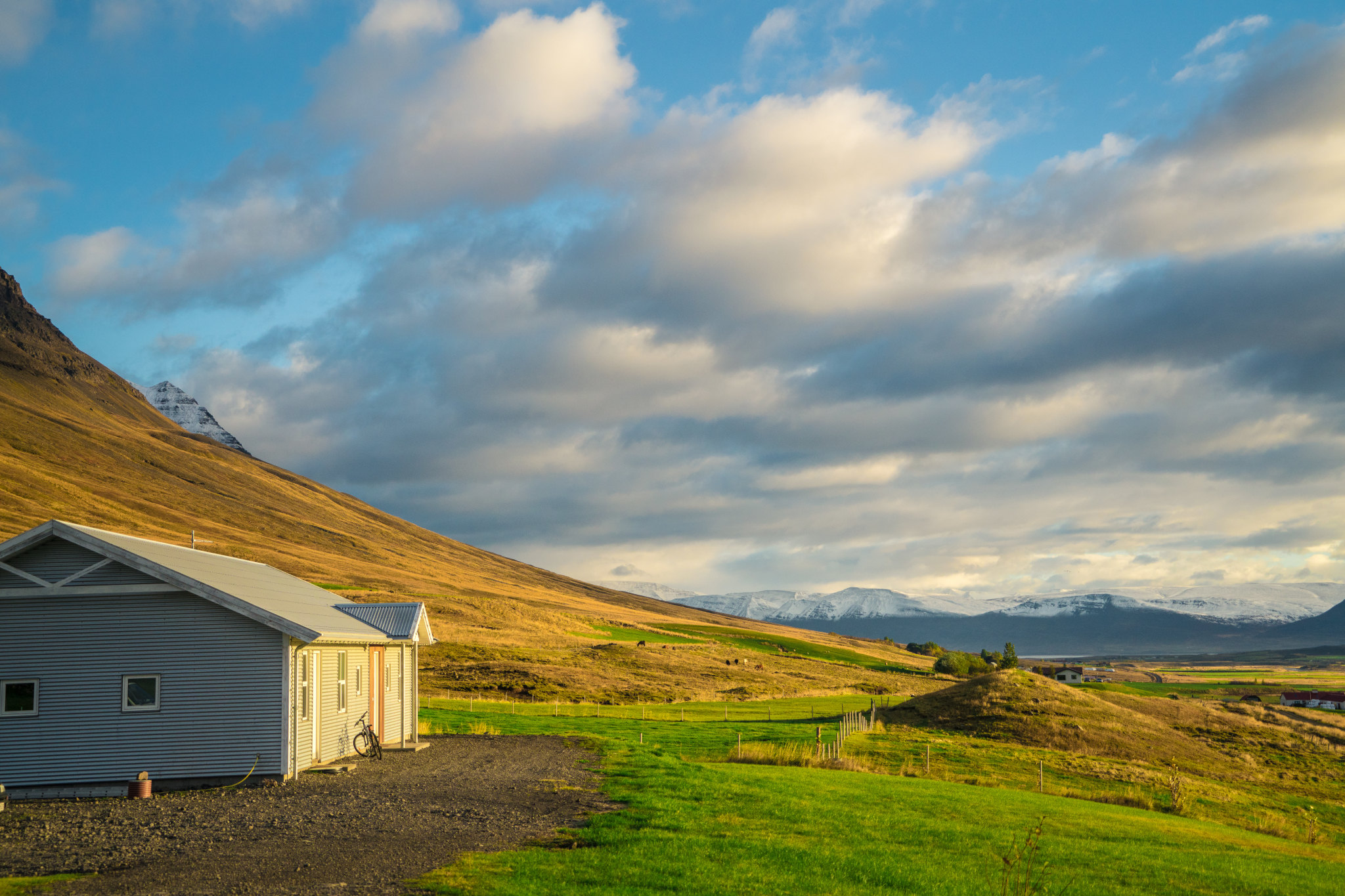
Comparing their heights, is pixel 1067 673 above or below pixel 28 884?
below

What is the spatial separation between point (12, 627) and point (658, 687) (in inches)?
2415

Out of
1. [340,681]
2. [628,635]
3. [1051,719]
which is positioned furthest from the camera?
[628,635]

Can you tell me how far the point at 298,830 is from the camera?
60.2ft

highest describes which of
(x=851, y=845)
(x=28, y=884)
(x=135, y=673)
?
(x=135, y=673)

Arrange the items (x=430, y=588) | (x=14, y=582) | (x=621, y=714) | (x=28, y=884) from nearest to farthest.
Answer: (x=28, y=884) → (x=14, y=582) → (x=621, y=714) → (x=430, y=588)

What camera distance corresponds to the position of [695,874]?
14.7 meters

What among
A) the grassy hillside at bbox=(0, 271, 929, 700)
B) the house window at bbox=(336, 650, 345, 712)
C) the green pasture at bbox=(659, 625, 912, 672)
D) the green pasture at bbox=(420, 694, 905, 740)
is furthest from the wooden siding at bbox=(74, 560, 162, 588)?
the green pasture at bbox=(659, 625, 912, 672)

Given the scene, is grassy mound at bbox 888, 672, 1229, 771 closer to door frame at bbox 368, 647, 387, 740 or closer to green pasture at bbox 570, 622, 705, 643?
door frame at bbox 368, 647, 387, 740

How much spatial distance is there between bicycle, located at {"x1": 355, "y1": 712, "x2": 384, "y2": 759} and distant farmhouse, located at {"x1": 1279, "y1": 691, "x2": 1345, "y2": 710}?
462 ft

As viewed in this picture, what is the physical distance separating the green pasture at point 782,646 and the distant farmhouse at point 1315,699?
5646 centimetres

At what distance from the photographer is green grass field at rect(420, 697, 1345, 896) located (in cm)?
1477

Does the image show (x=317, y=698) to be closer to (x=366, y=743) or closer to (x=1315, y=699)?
(x=366, y=743)

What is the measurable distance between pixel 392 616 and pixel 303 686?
1057 cm

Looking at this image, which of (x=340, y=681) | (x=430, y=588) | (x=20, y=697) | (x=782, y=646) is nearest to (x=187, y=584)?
(x=20, y=697)
